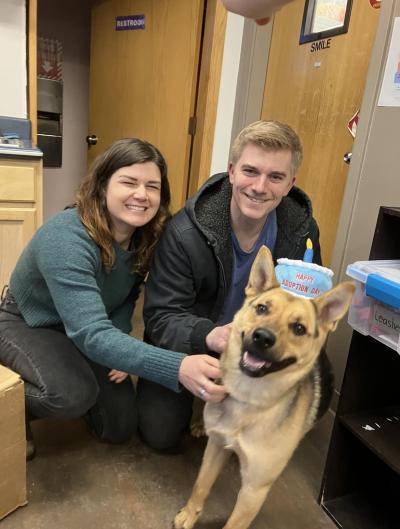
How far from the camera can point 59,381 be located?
1.28 metres

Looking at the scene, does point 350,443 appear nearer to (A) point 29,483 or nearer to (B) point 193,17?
(A) point 29,483

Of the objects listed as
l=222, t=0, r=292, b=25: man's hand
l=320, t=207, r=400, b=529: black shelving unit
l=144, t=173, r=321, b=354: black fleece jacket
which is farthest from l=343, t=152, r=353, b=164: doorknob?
l=222, t=0, r=292, b=25: man's hand

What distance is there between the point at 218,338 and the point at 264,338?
0.32 meters

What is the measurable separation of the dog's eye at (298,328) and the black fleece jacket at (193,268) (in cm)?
39

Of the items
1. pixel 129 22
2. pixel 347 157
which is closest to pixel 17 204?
pixel 129 22

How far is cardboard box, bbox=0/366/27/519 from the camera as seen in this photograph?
1.09m

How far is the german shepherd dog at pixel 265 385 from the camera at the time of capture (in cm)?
95

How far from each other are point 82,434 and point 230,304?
0.73 meters

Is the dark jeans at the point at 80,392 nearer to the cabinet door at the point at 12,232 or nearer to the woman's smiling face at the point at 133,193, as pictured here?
the woman's smiling face at the point at 133,193

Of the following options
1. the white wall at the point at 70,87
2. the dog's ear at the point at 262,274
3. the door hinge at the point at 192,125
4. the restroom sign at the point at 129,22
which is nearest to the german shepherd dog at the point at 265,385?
the dog's ear at the point at 262,274

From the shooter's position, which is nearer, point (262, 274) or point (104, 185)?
point (262, 274)

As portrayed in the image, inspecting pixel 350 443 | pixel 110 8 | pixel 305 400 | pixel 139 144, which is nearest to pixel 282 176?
pixel 139 144

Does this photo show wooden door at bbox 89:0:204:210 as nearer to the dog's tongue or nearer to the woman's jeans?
the woman's jeans

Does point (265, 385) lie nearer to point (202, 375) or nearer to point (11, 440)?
point (202, 375)
